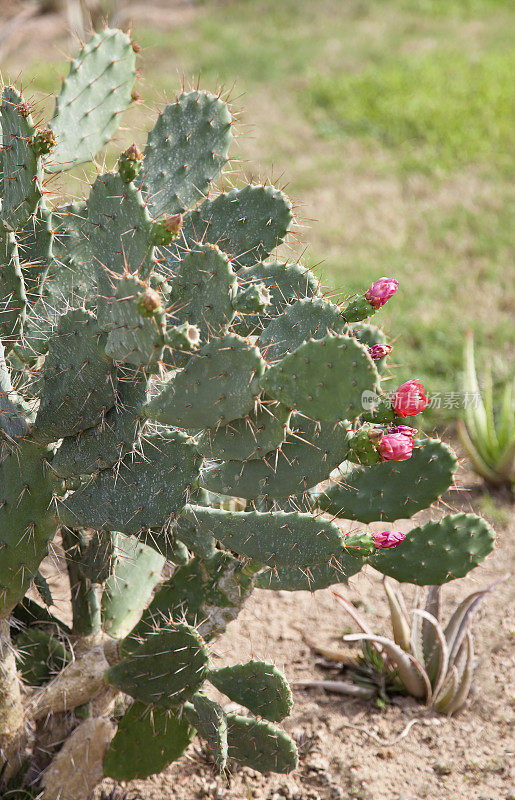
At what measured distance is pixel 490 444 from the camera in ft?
12.3

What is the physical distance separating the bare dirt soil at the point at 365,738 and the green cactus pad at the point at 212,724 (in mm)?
234

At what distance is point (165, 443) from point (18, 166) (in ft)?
2.32

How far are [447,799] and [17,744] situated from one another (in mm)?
1202

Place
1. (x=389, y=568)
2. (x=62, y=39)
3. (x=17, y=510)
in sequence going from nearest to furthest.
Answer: (x=17, y=510) < (x=389, y=568) < (x=62, y=39)

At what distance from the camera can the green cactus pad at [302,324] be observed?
1788 millimetres

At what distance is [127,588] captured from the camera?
232cm

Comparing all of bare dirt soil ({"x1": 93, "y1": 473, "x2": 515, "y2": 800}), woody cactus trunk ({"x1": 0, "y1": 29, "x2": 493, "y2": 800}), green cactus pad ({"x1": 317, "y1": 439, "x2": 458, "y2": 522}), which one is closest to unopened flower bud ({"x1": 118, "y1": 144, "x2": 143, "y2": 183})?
woody cactus trunk ({"x1": 0, "y1": 29, "x2": 493, "y2": 800})

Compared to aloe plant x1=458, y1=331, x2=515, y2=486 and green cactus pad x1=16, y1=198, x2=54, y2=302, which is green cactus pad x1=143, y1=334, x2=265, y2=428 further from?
aloe plant x1=458, y1=331, x2=515, y2=486

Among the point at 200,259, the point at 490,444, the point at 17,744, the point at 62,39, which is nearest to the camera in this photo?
the point at 200,259

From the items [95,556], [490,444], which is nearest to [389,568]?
[95,556]

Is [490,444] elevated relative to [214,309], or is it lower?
lower

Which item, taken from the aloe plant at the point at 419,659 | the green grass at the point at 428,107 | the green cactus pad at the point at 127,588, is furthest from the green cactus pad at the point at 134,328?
the green grass at the point at 428,107

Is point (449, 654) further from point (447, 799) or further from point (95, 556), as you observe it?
point (95, 556)

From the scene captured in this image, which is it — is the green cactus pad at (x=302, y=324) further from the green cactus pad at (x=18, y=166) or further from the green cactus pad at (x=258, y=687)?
the green cactus pad at (x=258, y=687)
